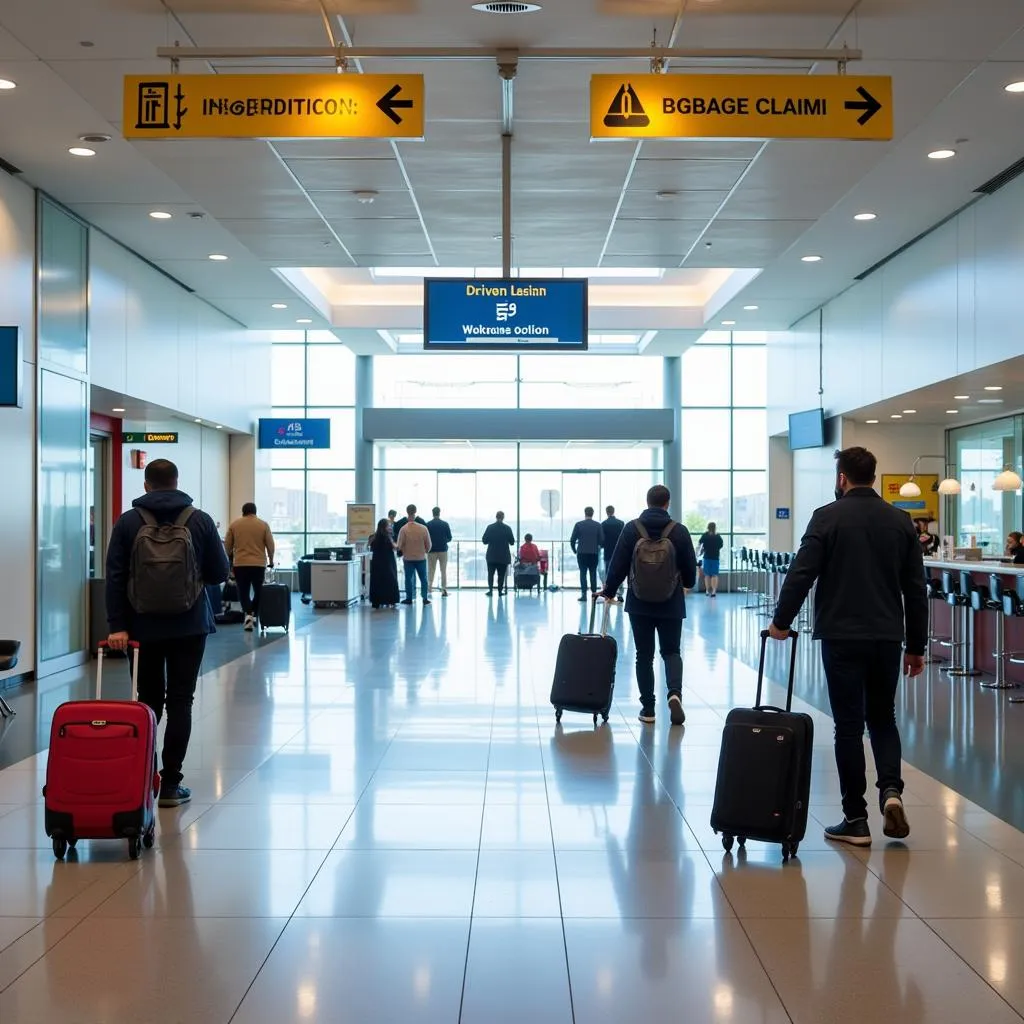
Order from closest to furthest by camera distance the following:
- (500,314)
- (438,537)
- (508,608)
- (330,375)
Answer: (500,314) < (508,608) < (438,537) < (330,375)

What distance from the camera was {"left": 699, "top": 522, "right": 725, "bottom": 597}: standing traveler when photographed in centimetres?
2283

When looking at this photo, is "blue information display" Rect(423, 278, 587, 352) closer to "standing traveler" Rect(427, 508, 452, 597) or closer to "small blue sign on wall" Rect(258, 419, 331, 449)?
"small blue sign on wall" Rect(258, 419, 331, 449)

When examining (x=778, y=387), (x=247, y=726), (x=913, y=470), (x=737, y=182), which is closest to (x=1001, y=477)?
(x=913, y=470)

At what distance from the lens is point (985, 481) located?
16547 millimetres

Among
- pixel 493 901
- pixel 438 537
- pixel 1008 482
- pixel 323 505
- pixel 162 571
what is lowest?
pixel 493 901

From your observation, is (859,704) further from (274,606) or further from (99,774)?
(274,606)

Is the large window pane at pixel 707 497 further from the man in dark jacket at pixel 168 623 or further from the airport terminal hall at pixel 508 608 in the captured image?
the man in dark jacket at pixel 168 623

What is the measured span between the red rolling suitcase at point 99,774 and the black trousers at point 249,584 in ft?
31.5

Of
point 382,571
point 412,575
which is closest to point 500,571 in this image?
point 412,575

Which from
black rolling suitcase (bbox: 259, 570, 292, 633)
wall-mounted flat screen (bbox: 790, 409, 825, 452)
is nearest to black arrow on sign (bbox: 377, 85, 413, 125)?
black rolling suitcase (bbox: 259, 570, 292, 633)

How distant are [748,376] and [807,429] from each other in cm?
739

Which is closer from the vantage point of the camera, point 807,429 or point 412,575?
point 807,429

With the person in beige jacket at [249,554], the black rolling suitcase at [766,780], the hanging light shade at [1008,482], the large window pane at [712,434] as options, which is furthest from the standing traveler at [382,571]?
the black rolling suitcase at [766,780]

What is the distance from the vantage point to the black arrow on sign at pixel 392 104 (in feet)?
20.1
